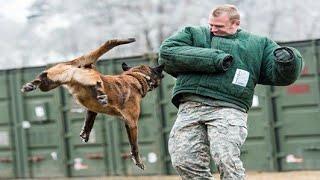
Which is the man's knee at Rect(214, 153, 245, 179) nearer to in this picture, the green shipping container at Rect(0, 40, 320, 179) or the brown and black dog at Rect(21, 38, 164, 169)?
the brown and black dog at Rect(21, 38, 164, 169)

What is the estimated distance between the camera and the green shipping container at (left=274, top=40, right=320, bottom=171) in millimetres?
13242

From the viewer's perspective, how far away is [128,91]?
514cm

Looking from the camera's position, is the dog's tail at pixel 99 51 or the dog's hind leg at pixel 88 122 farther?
the dog's hind leg at pixel 88 122

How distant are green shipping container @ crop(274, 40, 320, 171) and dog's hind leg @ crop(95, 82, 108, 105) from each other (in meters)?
8.72

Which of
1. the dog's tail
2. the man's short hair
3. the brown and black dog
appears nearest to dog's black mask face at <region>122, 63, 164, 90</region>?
the brown and black dog

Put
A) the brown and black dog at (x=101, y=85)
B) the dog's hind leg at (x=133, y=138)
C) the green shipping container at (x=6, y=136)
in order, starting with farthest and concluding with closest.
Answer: the green shipping container at (x=6, y=136)
the dog's hind leg at (x=133, y=138)
the brown and black dog at (x=101, y=85)

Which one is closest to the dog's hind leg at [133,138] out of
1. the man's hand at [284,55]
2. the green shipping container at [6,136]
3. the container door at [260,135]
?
the man's hand at [284,55]

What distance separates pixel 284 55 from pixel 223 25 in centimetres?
43

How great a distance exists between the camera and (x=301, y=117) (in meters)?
13.4

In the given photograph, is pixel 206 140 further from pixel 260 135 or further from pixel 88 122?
pixel 260 135

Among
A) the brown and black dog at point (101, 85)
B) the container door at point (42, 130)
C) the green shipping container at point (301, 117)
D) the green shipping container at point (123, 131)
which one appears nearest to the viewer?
the brown and black dog at point (101, 85)

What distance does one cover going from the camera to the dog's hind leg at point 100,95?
472 cm

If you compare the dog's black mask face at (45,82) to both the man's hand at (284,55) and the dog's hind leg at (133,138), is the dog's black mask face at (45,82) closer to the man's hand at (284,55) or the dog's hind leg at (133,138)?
the dog's hind leg at (133,138)

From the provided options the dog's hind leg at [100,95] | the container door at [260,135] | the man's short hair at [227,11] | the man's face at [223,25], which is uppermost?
the man's short hair at [227,11]
